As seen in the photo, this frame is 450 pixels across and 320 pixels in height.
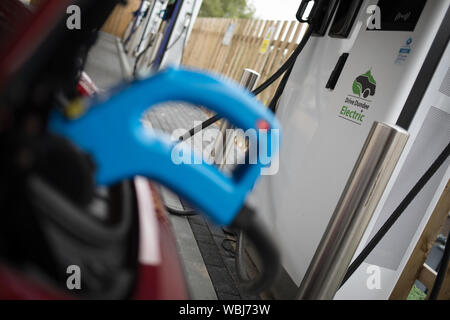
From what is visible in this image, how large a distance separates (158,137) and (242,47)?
6.89 meters

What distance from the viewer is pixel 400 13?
1950mm

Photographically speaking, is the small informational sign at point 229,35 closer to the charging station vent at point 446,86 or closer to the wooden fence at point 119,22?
the charging station vent at point 446,86

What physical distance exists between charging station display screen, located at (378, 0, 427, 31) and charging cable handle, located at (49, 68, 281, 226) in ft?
5.42

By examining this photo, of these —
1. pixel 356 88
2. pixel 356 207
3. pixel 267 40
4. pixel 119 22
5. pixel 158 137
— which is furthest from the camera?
pixel 119 22

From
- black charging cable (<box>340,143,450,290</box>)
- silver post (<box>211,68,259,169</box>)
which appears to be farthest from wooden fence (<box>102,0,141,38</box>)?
black charging cable (<box>340,143,450,290</box>)

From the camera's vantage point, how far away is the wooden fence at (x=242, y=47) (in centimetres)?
564

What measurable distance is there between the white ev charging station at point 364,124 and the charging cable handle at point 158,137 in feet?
4.89

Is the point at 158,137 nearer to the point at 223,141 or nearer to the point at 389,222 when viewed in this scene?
the point at 389,222

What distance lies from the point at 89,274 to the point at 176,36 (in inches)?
291

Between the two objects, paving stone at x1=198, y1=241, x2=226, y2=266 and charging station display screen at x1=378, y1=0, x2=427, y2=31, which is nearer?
charging station display screen at x1=378, y1=0, x2=427, y2=31

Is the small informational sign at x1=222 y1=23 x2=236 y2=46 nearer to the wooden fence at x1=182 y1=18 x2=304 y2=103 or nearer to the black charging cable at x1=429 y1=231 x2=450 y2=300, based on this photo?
the wooden fence at x1=182 y1=18 x2=304 y2=103

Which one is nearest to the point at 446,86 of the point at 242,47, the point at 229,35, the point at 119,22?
the point at 242,47

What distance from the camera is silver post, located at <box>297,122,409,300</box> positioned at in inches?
52.7
